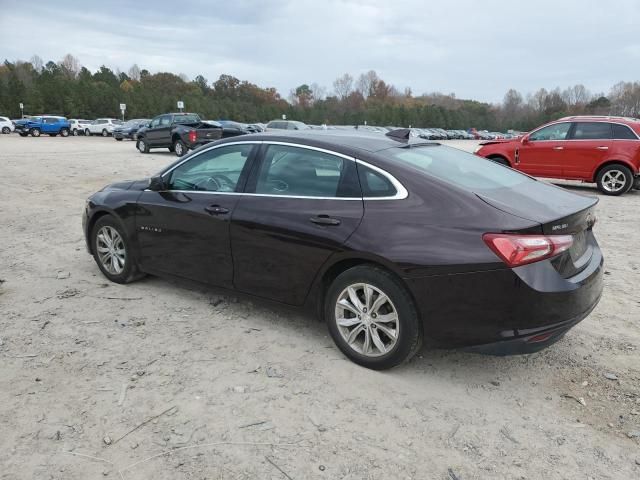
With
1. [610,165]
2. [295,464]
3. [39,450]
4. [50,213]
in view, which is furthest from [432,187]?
[610,165]

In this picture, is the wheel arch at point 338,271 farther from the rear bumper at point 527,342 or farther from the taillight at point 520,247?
the taillight at point 520,247

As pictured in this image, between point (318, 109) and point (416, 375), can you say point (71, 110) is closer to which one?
point (318, 109)

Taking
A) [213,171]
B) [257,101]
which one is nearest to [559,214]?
[213,171]

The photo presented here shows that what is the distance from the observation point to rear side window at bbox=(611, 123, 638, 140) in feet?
36.9

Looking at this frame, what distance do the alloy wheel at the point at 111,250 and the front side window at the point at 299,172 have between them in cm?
189

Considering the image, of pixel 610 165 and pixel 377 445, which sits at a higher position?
pixel 610 165

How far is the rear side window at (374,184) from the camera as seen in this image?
3.41 meters

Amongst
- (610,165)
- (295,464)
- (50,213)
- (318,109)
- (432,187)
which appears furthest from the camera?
(318,109)

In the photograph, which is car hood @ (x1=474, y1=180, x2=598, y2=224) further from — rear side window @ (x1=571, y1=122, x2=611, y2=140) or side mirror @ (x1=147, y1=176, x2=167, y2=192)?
rear side window @ (x1=571, y1=122, x2=611, y2=140)

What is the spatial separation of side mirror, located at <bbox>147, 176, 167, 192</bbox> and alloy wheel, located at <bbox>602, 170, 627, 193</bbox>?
10671 mm

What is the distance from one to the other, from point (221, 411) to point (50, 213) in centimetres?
704

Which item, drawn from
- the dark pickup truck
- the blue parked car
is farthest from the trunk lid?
the blue parked car

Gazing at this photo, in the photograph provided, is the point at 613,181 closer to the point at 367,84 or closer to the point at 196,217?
the point at 196,217

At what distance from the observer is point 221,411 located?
9.95 ft
